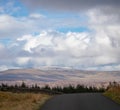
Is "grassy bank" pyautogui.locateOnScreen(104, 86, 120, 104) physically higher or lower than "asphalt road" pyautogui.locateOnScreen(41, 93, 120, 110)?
higher

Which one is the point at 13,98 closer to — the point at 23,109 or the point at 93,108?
the point at 23,109

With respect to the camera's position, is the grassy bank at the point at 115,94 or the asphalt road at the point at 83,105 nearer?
the asphalt road at the point at 83,105

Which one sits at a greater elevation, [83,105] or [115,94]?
[115,94]

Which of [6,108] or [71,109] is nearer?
[71,109]

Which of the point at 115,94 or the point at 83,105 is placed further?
the point at 115,94

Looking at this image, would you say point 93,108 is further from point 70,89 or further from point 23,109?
point 70,89

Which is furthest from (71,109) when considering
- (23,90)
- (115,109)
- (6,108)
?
(23,90)

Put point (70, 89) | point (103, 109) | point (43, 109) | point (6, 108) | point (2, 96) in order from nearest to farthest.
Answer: point (103, 109), point (43, 109), point (6, 108), point (2, 96), point (70, 89)

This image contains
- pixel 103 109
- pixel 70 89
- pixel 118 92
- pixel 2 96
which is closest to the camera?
pixel 103 109

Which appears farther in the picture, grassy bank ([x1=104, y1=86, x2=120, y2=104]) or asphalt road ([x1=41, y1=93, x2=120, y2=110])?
grassy bank ([x1=104, y1=86, x2=120, y2=104])

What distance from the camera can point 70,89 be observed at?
246 feet

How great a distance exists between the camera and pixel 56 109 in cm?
2620

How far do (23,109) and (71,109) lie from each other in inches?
137

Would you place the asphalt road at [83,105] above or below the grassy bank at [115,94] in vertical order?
below
